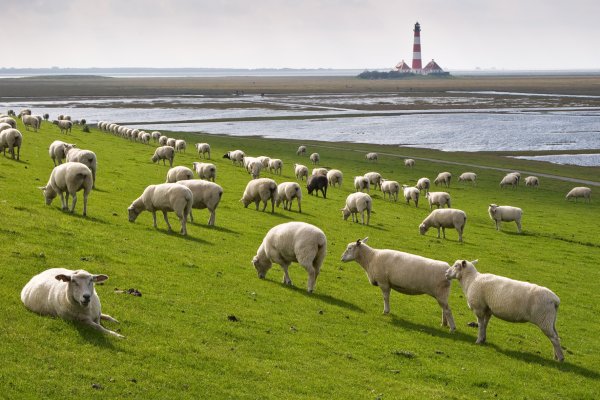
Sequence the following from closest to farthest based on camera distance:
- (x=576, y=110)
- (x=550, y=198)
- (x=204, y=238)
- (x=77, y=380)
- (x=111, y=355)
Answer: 1. (x=77, y=380)
2. (x=111, y=355)
3. (x=204, y=238)
4. (x=550, y=198)
5. (x=576, y=110)

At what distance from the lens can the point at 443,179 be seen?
166 ft

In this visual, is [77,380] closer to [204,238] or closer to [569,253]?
[204,238]

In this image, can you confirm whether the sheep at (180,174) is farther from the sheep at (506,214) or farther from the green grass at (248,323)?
the sheep at (506,214)

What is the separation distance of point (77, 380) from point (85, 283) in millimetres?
2106

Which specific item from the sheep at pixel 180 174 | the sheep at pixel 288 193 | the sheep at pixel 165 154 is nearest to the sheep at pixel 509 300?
the sheep at pixel 180 174

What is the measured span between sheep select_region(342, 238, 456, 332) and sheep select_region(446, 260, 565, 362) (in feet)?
1.83

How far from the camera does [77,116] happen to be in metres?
103

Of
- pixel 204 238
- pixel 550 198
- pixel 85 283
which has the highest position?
pixel 85 283

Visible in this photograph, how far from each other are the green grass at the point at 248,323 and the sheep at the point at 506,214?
3.53 m

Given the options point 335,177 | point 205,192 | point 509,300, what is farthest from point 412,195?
point 509,300

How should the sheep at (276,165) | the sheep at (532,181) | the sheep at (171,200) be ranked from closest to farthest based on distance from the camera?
the sheep at (171,200), the sheep at (276,165), the sheep at (532,181)

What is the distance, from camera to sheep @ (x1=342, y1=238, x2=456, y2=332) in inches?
688

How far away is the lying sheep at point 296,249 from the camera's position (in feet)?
61.6

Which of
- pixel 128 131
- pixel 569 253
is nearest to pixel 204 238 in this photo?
pixel 569 253
